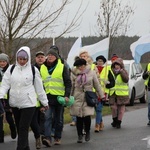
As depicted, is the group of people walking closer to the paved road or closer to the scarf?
the scarf

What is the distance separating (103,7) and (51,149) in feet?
62.1

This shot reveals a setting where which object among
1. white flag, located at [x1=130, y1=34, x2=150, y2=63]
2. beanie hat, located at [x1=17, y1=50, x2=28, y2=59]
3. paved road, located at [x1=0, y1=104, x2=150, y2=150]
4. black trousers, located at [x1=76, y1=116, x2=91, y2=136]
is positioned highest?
white flag, located at [x1=130, y1=34, x2=150, y2=63]

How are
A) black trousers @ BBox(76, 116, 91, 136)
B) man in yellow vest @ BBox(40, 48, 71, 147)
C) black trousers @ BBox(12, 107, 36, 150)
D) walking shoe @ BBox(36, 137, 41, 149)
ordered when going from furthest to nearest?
black trousers @ BBox(76, 116, 91, 136) < man in yellow vest @ BBox(40, 48, 71, 147) < walking shoe @ BBox(36, 137, 41, 149) < black trousers @ BBox(12, 107, 36, 150)

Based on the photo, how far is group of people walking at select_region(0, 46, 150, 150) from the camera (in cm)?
770

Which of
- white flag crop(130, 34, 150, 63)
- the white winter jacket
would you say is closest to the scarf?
the white winter jacket

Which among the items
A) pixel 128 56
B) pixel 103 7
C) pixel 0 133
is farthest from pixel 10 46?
pixel 128 56

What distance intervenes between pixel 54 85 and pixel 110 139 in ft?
5.60

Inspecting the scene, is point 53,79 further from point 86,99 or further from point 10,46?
point 10,46

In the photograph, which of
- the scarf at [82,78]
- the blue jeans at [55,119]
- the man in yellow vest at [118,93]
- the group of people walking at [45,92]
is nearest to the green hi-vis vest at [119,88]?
the man in yellow vest at [118,93]

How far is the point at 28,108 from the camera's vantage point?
25.2ft

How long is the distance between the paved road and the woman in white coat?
44.5 inches

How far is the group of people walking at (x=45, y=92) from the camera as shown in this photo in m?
7.70

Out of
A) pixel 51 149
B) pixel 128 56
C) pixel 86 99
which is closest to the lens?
pixel 51 149

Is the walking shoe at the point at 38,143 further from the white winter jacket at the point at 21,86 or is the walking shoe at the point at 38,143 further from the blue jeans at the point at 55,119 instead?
the white winter jacket at the point at 21,86
